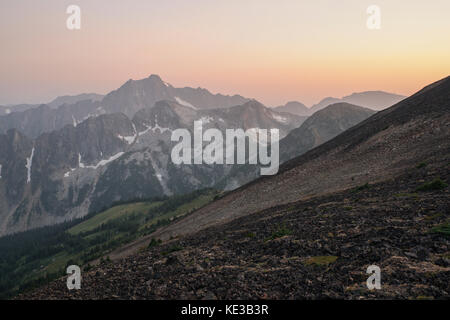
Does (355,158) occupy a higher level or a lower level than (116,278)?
higher

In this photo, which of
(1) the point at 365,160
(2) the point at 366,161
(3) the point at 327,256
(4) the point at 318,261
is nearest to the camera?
(4) the point at 318,261

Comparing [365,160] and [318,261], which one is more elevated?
[365,160]

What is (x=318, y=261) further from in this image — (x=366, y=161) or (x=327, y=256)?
(x=366, y=161)

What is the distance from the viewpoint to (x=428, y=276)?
1342 cm

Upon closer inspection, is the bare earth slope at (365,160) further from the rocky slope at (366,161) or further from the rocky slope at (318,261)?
the rocky slope at (318,261)

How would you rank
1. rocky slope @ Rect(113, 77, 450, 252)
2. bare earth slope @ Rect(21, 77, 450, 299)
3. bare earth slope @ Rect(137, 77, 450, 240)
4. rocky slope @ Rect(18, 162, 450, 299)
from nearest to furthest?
rocky slope @ Rect(18, 162, 450, 299)
bare earth slope @ Rect(21, 77, 450, 299)
rocky slope @ Rect(113, 77, 450, 252)
bare earth slope @ Rect(137, 77, 450, 240)

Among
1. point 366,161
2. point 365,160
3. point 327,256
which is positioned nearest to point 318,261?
point 327,256

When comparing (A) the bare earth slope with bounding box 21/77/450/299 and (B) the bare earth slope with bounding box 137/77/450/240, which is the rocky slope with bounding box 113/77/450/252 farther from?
(A) the bare earth slope with bounding box 21/77/450/299

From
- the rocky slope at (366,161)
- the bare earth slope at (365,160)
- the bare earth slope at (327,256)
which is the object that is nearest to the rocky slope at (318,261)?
the bare earth slope at (327,256)

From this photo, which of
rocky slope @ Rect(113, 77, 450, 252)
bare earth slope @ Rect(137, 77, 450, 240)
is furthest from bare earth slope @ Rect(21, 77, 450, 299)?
bare earth slope @ Rect(137, 77, 450, 240)
